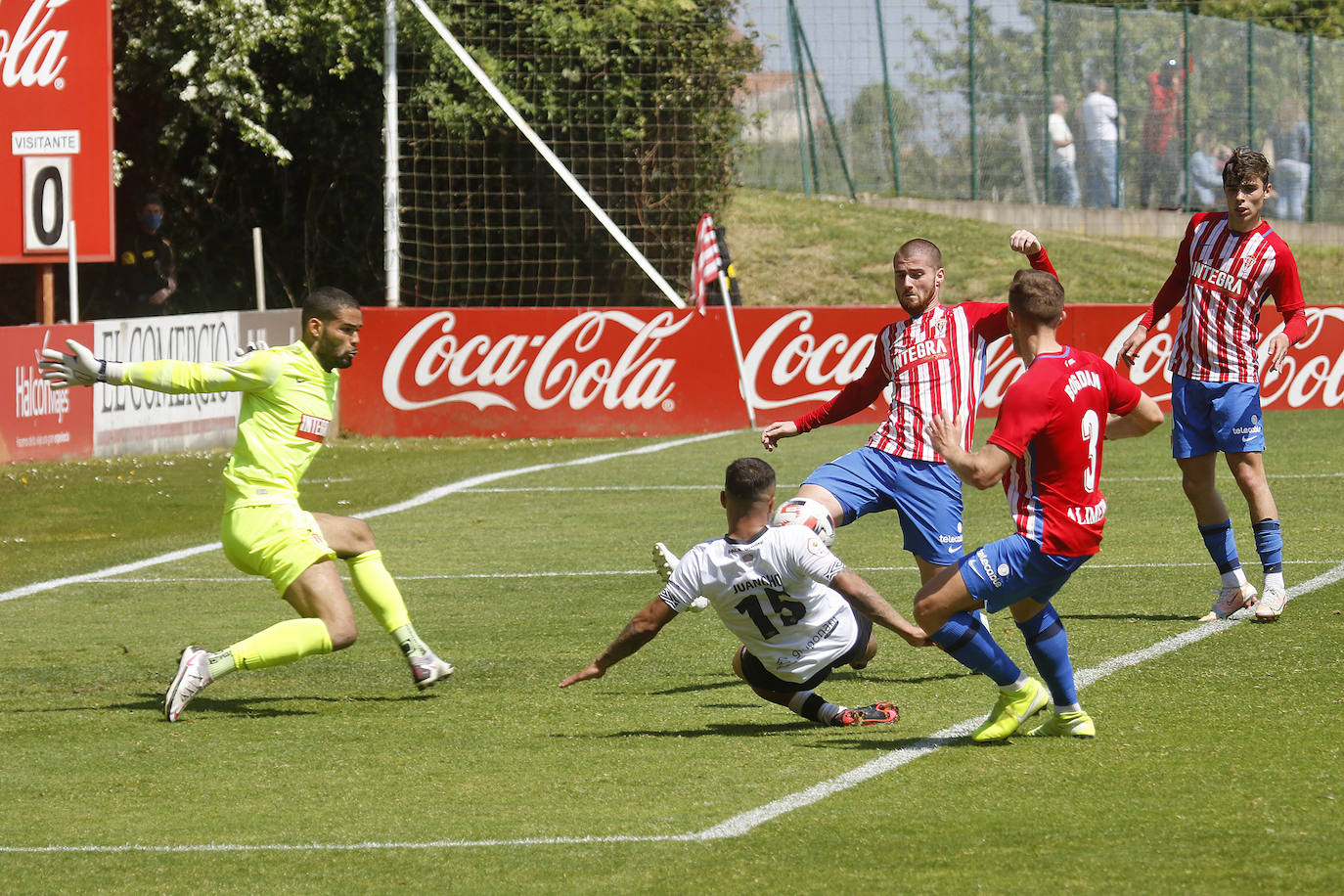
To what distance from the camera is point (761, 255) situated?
27.9 meters

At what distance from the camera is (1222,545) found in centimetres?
902

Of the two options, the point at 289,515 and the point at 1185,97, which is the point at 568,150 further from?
the point at 289,515

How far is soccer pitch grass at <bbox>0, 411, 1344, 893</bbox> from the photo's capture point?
514 cm

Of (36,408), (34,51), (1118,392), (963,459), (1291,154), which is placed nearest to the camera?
(963,459)

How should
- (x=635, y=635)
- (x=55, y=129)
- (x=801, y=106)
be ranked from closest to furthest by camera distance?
(x=635, y=635)
(x=55, y=129)
(x=801, y=106)

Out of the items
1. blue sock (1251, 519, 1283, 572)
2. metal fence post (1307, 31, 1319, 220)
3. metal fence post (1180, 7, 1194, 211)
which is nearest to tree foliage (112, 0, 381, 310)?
metal fence post (1180, 7, 1194, 211)

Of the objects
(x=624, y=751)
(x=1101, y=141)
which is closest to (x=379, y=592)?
(x=624, y=751)

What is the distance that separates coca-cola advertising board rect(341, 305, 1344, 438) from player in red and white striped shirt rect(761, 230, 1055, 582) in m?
12.0

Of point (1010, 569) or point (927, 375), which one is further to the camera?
point (927, 375)

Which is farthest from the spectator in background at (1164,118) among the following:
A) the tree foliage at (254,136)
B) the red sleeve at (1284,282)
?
the red sleeve at (1284,282)

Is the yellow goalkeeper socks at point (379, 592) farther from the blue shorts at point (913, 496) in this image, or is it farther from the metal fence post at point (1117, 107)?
the metal fence post at point (1117, 107)

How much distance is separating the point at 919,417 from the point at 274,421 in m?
2.89

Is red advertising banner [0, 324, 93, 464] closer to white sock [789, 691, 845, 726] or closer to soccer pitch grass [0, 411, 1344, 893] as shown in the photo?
soccer pitch grass [0, 411, 1344, 893]

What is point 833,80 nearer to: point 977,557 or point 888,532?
point 888,532
